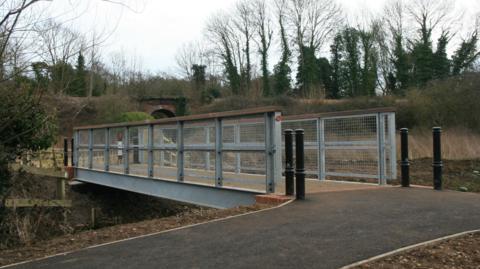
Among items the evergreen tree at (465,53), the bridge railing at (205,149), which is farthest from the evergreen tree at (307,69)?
the bridge railing at (205,149)

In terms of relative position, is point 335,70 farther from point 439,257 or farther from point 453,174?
point 439,257

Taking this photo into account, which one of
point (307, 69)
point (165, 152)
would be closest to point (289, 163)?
point (165, 152)

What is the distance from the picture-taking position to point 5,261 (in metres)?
4.97

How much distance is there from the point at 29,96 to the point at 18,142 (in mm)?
5083

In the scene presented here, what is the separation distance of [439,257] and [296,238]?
4.77 feet

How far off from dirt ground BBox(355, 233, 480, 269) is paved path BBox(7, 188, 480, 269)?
0.20m

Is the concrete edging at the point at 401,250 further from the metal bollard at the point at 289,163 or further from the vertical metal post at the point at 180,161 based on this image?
the vertical metal post at the point at 180,161

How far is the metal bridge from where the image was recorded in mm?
7879

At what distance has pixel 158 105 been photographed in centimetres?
4769

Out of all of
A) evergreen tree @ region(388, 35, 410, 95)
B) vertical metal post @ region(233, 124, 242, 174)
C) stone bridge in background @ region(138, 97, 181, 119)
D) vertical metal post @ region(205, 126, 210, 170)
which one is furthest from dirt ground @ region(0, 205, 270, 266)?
stone bridge in background @ region(138, 97, 181, 119)

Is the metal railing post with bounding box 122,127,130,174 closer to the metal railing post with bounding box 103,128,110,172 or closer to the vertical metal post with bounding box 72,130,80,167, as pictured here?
the metal railing post with bounding box 103,128,110,172

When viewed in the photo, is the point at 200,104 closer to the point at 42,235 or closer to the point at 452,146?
the point at 452,146

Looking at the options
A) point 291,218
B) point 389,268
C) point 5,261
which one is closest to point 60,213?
point 5,261

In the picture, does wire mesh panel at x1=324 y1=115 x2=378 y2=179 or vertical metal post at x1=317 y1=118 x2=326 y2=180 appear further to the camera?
vertical metal post at x1=317 y1=118 x2=326 y2=180
